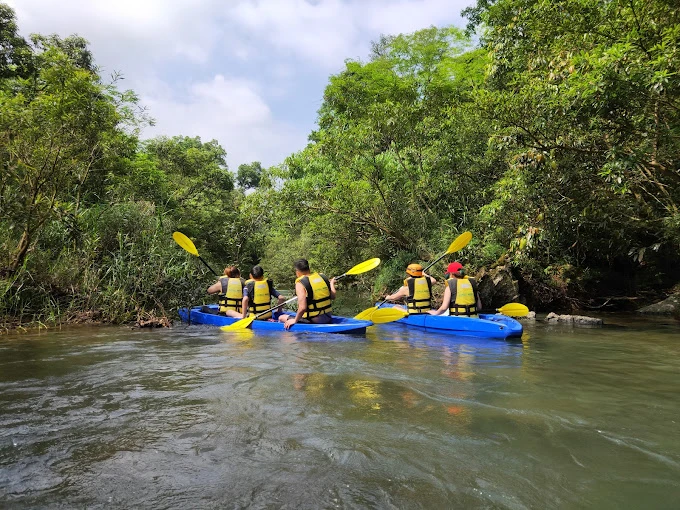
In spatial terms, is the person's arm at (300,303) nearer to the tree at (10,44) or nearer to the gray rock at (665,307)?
the gray rock at (665,307)

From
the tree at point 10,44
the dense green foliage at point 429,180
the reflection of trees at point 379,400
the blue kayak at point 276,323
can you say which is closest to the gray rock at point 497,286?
the dense green foliage at point 429,180

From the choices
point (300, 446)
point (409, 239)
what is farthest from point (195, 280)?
point (300, 446)

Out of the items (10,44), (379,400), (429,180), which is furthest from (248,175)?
(379,400)

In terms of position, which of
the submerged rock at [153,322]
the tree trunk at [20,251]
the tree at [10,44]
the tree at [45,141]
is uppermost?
the tree at [10,44]

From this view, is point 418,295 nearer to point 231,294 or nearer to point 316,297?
point 316,297

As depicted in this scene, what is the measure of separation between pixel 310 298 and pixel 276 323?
0.65 m

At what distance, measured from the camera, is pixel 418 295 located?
24.2 ft

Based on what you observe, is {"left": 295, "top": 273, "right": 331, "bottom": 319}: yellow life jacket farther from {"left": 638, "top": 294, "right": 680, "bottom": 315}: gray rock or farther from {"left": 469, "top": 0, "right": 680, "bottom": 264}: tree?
{"left": 638, "top": 294, "right": 680, "bottom": 315}: gray rock

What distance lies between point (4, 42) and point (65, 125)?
9280 mm

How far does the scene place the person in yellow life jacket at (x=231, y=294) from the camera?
7.55 m

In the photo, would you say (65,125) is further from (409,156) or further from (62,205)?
(409,156)

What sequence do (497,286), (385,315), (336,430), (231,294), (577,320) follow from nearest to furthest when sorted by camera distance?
(336,430) → (385,315) → (231,294) → (577,320) → (497,286)

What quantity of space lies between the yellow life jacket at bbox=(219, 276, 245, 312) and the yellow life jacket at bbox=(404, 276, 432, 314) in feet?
9.24

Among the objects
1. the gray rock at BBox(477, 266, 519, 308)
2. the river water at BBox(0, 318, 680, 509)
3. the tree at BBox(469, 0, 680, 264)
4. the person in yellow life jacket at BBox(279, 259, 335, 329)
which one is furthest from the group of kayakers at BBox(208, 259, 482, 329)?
the gray rock at BBox(477, 266, 519, 308)
